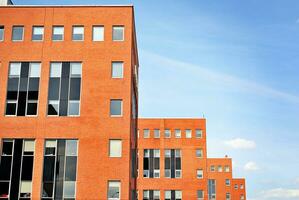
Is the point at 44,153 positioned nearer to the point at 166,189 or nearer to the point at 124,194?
the point at 124,194

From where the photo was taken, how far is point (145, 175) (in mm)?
83562

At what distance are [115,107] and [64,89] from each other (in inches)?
194

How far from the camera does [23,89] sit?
4178 cm

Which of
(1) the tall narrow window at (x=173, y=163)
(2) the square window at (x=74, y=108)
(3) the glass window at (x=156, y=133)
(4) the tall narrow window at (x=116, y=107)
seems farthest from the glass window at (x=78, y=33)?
(3) the glass window at (x=156, y=133)

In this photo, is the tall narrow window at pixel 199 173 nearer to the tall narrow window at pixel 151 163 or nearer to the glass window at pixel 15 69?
the tall narrow window at pixel 151 163

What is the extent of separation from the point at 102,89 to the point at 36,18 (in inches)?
370

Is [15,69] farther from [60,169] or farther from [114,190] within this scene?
[114,190]

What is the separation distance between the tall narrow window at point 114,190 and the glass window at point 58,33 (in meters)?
14.2

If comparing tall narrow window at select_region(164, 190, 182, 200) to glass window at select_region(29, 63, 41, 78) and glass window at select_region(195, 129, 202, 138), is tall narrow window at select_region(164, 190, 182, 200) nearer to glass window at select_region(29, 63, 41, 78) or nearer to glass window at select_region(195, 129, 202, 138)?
glass window at select_region(195, 129, 202, 138)

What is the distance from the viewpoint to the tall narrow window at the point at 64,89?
4119cm

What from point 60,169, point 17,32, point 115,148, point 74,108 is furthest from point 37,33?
point 115,148

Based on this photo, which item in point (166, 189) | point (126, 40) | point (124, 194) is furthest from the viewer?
point (166, 189)

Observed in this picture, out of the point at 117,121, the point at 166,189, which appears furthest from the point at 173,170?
the point at 117,121

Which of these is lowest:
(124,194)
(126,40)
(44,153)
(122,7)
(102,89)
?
(124,194)
